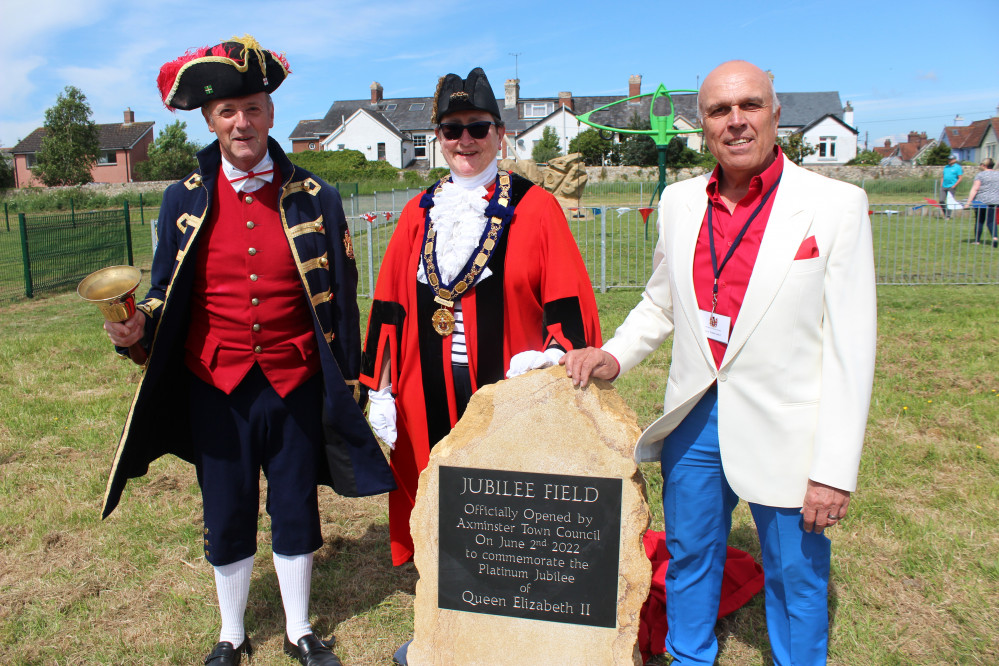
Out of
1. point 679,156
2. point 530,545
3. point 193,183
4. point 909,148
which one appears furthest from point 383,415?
point 909,148

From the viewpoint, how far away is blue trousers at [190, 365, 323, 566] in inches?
105

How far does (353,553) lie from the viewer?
3760mm

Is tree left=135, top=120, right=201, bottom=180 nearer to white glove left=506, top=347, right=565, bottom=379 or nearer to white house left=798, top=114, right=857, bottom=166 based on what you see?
white house left=798, top=114, right=857, bottom=166

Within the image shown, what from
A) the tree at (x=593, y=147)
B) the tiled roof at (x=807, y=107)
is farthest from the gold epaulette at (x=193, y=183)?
the tiled roof at (x=807, y=107)

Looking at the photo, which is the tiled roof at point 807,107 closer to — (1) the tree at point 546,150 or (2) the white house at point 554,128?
(2) the white house at point 554,128

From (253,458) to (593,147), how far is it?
134 ft

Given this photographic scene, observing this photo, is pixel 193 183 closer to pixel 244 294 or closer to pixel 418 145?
pixel 244 294

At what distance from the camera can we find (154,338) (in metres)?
2.58

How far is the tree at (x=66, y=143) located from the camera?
41812mm

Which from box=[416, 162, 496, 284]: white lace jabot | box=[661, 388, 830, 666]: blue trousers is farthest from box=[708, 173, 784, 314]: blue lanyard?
box=[416, 162, 496, 284]: white lace jabot

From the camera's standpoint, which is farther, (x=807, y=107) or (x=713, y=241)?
(x=807, y=107)

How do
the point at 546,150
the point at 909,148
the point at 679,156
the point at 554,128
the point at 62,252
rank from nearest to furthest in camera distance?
1. the point at 62,252
2. the point at 679,156
3. the point at 546,150
4. the point at 554,128
5. the point at 909,148

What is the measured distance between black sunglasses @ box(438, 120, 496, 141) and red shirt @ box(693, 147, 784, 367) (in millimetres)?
845

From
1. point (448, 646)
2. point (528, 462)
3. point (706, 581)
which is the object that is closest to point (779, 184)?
point (528, 462)
